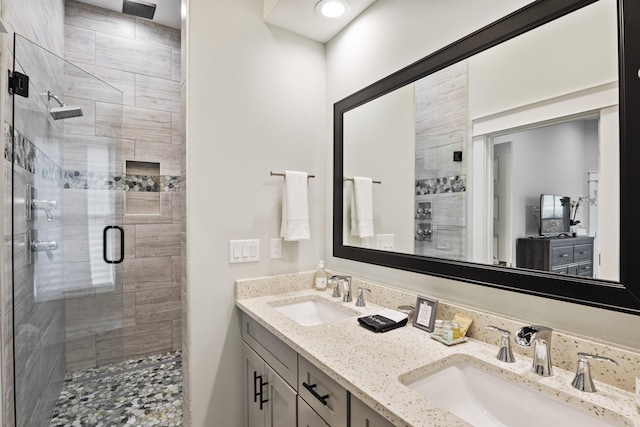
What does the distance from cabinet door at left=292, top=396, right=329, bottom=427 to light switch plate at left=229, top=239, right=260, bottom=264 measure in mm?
805

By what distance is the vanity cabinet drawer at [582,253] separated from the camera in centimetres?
94

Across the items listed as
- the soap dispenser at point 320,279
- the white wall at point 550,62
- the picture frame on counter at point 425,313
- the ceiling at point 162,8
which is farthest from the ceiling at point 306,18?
the picture frame on counter at point 425,313

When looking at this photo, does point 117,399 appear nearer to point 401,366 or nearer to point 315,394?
point 315,394

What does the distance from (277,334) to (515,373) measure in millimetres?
829

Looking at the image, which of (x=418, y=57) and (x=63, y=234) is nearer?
(x=418, y=57)

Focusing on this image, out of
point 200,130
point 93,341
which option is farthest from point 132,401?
point 200,130

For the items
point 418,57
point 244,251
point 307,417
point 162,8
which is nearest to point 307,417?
point 307,417

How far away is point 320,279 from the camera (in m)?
1.96

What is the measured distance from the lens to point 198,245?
5.47 ft

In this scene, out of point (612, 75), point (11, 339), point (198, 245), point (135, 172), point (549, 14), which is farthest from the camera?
point (135, 172)

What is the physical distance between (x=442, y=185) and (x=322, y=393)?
37.2 inches

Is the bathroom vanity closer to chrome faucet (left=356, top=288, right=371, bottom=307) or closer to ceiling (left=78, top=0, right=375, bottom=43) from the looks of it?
chrome faucet (left=356, top=288, right=371, bottom=307)

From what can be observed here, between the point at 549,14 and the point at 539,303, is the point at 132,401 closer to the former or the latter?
the point at 539,303

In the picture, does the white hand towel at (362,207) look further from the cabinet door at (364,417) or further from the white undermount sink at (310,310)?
the cabinet door at (364,417)
